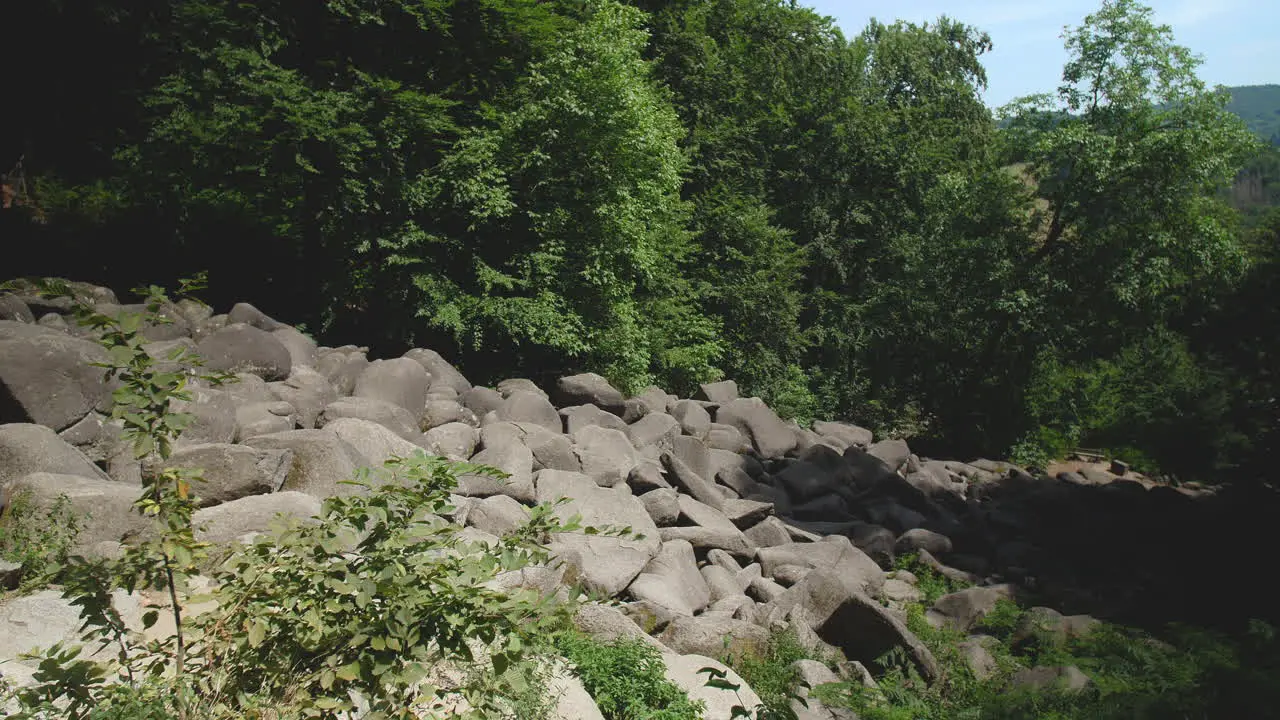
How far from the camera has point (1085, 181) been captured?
19297mm

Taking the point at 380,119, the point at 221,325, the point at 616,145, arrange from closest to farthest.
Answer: the point at 221,325 → the point at 380,119 → the point at 616,145

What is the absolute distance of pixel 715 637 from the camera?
24.0ft

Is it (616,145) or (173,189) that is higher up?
(616,145)

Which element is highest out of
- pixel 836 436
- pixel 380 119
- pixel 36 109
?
pixel 380 119

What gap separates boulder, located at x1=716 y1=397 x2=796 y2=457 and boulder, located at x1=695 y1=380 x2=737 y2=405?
2.51 feet

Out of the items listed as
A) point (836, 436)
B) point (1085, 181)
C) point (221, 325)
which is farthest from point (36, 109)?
point (1085, 181)

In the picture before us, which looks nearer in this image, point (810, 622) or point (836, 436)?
point (810, 622)

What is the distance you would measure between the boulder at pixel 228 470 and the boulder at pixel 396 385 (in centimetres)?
376

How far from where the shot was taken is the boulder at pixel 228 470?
262 inches

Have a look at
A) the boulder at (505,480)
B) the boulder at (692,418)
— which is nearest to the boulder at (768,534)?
the boulder at (505,480)

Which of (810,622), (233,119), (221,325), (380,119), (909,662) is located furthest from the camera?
(380,119)

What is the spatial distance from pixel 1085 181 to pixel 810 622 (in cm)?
1465

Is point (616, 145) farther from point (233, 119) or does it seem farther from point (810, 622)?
point (810, 622)

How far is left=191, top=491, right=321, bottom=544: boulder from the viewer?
6.13 meters
